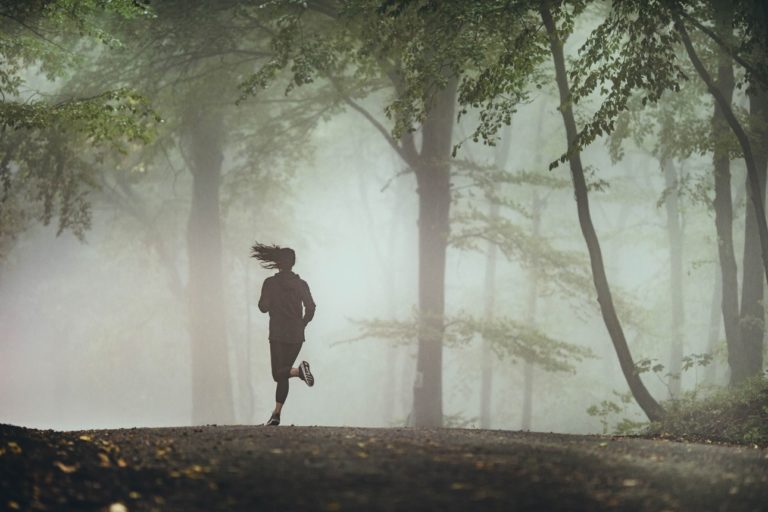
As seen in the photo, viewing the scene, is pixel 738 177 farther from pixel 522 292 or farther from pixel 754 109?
pixel 754 109

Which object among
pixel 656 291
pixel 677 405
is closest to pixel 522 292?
pixel 656 291

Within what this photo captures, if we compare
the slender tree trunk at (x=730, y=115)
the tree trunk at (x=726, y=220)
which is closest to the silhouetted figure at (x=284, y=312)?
the slender tree trunk at (x=730, y=115)

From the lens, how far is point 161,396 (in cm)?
4466

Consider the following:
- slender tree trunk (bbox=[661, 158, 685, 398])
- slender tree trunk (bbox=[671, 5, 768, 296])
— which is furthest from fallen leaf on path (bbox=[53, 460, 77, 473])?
slender tree trunk (bbox=[661, 158, 685, 398])

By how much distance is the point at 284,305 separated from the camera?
9.75 m

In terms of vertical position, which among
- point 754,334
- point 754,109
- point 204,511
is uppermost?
point 754,109

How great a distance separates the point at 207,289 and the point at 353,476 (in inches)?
730

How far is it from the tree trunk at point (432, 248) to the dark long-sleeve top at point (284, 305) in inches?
270

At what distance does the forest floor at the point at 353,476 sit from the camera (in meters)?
4.54

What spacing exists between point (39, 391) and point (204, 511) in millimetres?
45802

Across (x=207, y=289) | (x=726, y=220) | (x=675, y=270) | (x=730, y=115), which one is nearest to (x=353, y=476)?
(x=730, y=115)

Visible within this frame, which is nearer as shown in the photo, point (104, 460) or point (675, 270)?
point (104, 460)

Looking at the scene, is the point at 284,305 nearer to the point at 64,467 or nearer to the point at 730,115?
the point at 64,467

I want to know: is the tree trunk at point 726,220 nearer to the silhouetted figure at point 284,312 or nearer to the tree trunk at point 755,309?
the tree trunk at point 755,309
